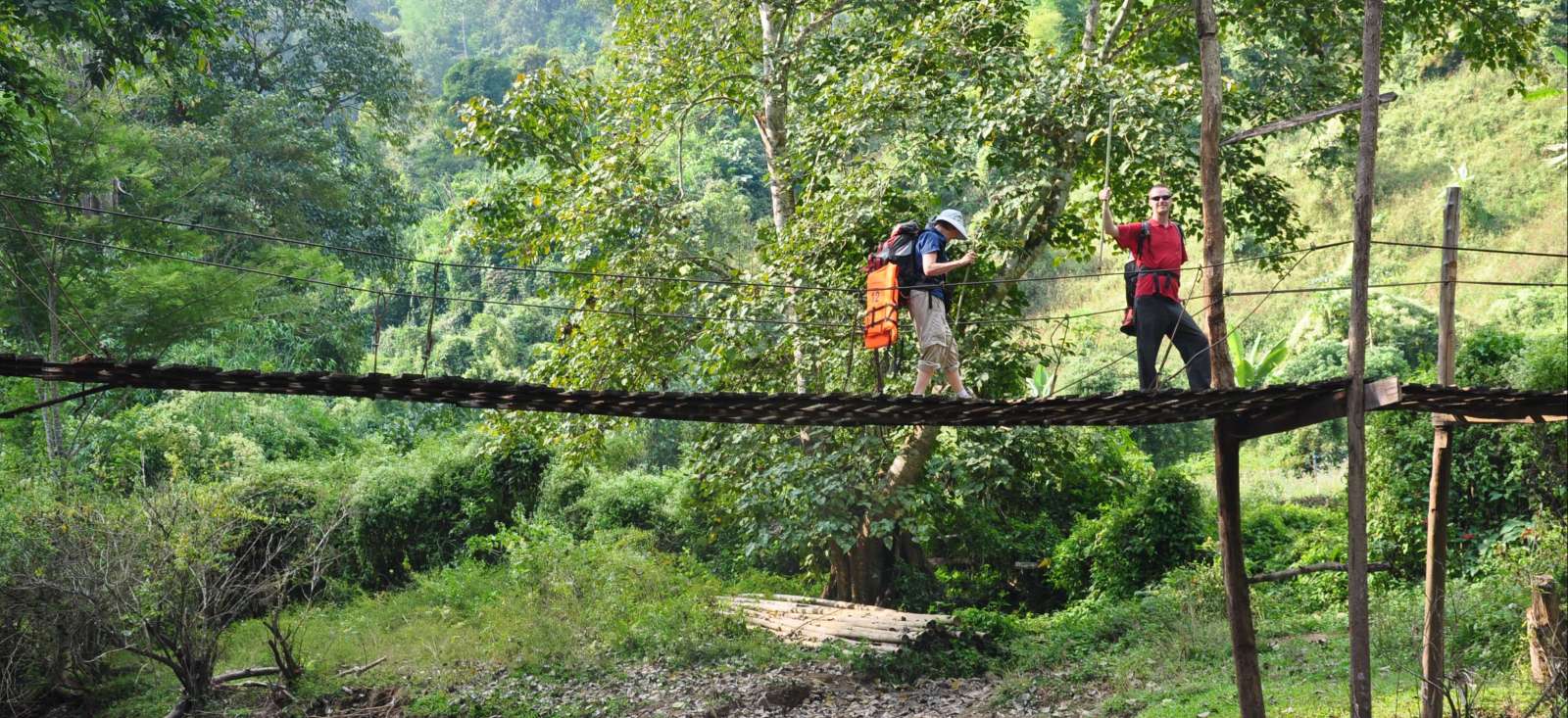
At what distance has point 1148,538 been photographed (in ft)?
37.8

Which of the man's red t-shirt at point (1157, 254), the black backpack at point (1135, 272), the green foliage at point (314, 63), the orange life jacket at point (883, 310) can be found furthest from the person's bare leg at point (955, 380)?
the green foliage at point (314, 63)

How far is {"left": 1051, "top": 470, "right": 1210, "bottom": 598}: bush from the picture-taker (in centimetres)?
1152

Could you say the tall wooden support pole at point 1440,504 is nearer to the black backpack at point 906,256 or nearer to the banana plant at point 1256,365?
the black backpack at point 906,256

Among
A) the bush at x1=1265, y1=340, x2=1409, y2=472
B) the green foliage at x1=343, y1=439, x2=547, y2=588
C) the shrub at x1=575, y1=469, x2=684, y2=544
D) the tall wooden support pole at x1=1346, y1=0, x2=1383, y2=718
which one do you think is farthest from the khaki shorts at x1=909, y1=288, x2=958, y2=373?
the bush at x1=1265, y1=340, x2=1409, y2=472

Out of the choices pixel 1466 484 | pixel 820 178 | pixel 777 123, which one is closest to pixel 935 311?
pixel 820 178

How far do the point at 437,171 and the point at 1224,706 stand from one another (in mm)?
29076

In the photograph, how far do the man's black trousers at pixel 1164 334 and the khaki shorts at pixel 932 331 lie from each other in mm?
874

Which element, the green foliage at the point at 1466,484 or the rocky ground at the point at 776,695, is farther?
the green foliage at the point at 1466,484

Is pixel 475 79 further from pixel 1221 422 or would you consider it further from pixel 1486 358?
pixel 1221 422

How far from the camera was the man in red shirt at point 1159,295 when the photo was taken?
588 cm

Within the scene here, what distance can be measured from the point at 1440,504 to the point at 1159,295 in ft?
6.26

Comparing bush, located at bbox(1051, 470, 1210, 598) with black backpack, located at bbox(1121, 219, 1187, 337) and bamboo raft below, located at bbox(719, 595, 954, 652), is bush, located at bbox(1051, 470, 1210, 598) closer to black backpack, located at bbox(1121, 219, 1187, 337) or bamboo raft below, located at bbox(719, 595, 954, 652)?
bamboo raft below, located at bbox(719, 595, 954, 652)

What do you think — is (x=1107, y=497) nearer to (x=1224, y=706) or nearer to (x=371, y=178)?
(x=1224, y=706)

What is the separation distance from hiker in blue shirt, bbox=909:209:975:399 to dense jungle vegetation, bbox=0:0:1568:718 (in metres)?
1.82
